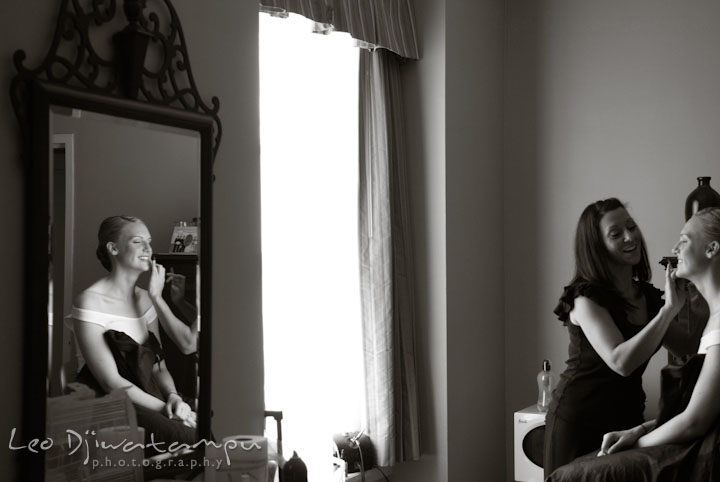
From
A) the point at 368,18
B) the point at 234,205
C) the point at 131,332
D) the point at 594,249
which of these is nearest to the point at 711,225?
the point at 594,249

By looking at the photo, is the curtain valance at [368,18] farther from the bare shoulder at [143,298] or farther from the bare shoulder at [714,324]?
the bare shoulder at [714,324]

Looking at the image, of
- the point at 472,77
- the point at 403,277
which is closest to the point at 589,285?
the point at 403,277

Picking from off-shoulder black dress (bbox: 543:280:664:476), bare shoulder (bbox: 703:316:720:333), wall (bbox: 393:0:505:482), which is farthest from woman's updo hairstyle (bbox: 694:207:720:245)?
wall (bbox: 393:0:505:482)

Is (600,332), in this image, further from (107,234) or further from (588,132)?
(588,132)

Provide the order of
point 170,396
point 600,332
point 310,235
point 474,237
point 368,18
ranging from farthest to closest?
point 474,237 → point 368,18 → point 310,235 → point 600,332 → point 170,396

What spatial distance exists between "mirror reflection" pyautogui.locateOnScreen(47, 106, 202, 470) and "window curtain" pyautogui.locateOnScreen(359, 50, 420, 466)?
1.40m

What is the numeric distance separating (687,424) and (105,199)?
188 cm

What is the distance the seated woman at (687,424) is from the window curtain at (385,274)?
58.8 inches

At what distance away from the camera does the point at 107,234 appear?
99.3 inches

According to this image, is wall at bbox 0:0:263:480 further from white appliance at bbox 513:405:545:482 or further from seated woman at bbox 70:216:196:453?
white appliance at bbox 513:405:545:482

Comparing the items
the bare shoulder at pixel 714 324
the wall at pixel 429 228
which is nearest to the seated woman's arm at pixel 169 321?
the bare shoulder at pixel 714 324

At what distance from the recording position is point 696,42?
4.37m

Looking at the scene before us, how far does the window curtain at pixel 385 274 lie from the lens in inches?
160

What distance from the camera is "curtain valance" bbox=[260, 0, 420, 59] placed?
3541mm
